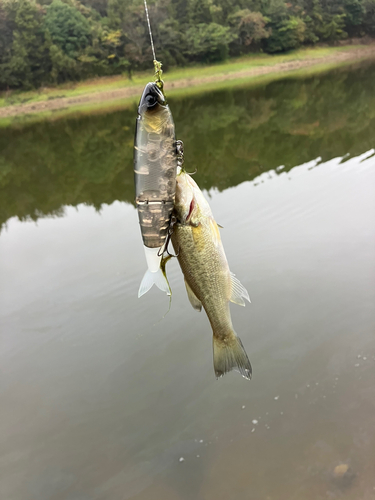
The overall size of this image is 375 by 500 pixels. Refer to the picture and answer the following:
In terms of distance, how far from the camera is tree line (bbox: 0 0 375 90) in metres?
38.1

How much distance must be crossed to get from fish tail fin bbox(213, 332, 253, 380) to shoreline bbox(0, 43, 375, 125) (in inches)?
1145

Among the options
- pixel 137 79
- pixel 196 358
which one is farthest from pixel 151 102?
A: pixel 137 79

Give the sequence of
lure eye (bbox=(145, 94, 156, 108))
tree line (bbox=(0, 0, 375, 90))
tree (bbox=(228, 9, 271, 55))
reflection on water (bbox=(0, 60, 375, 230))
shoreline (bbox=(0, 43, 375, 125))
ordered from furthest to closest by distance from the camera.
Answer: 1. tree (bbox=(228, 9, 271, 55))
2. tree line (bbox=(0, 0, 375, 90))
3. shoreline (bbox=(0, 43, 375, 125))
4. reflection on water (bbox=(0, 60, 375, 230))
5. lure eye (bbox=(145, 94, 156, 108))

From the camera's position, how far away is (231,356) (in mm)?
2297

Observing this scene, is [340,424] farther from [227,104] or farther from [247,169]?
[227,104]

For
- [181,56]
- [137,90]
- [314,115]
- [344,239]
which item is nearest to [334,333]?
[344,239]

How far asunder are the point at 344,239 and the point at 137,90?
101 ft

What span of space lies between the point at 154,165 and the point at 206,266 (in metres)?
0.71

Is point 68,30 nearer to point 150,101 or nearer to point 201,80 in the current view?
point 201,80

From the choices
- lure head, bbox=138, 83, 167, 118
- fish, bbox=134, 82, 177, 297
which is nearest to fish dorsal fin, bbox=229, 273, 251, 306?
fish, bbox=134, 82, 177, 297

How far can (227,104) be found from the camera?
21.7m

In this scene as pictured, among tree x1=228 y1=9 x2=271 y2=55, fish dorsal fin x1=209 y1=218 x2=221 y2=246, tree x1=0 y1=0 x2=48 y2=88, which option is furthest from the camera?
tree x1=228 y1=9 x2=271 y2=55

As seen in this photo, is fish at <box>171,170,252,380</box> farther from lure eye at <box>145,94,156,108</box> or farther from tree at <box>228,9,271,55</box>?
tree at <box>228,9,271,55</box>

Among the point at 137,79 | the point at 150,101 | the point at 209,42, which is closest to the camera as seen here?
the point at 150,101
